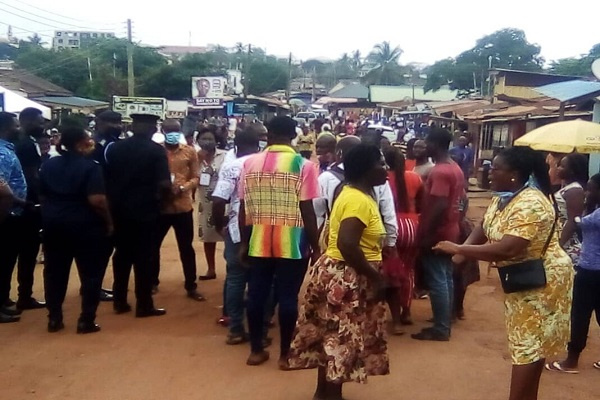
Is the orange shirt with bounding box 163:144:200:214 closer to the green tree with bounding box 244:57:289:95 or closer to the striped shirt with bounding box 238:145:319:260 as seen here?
the striped shirt with bounding box 238:145:319:260

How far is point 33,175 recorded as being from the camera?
6.97 meters

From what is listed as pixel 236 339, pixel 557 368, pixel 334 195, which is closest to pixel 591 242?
pixel 557 368

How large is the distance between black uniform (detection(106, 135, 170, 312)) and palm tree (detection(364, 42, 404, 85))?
7348 cm

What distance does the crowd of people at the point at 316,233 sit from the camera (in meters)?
3.93

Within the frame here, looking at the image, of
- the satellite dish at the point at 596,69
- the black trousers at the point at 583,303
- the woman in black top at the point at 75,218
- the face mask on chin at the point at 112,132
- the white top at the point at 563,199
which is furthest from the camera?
the satellite dish at the point at 596,69

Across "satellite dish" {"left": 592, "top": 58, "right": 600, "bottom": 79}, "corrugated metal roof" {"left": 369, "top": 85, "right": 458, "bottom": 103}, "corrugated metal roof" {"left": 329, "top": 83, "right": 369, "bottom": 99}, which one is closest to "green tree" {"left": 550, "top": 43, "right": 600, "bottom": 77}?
"corrugated metal roof" {"left": 369, "top": 85, "right": 458, "bottom": 103}

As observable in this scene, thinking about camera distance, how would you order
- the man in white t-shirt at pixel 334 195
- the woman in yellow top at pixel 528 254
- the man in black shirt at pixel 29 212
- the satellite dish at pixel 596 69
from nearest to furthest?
the woman in yellow top at pixel 528 254 < the man in white t-shirt at pixel 334 195 < the man in black shirt at pixel 29 212 < the satellite dish at pixel 596 69

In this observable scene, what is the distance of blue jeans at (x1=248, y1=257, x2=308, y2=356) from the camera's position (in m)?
5.14

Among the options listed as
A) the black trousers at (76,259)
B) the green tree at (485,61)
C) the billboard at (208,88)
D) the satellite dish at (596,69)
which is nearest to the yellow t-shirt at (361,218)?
the black trousers at (76,259)

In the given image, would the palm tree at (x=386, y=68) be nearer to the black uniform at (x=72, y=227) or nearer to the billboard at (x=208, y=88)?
the billboard at (x=208, y=88)

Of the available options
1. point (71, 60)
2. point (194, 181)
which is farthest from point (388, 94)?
point (194, 181)

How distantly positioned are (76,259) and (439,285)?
2.97 metres

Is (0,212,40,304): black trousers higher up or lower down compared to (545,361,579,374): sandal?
higher up

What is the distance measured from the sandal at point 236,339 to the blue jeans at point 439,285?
5.18 feet
